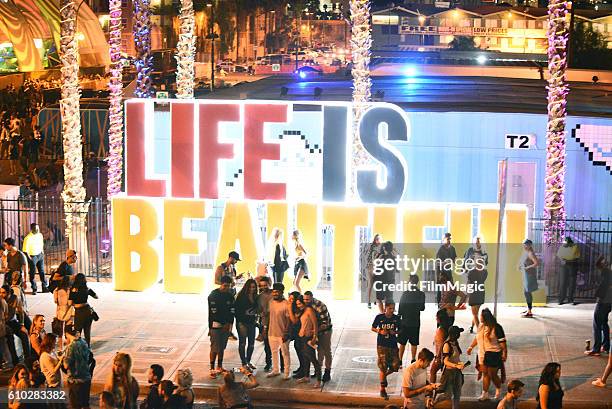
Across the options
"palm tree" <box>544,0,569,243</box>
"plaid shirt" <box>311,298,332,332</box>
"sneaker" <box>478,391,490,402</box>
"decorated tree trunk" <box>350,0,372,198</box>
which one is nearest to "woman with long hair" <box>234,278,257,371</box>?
"plaid shirt" <box>311,298,332,332</box>

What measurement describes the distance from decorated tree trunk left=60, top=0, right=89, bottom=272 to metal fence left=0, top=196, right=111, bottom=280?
110 millimetres

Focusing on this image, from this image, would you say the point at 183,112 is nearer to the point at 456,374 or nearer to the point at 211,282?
the point at 211,282

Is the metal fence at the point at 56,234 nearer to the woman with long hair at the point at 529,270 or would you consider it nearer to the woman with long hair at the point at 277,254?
the woman with long hair at the point at 277,254

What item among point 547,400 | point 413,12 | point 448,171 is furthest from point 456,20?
point 547,400

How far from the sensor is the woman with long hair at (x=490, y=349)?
42.7 feet

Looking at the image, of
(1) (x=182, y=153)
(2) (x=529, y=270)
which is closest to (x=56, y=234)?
(1) (x=182, y=153)

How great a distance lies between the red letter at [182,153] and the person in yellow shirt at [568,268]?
7.19 m

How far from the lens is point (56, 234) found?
2225 cm

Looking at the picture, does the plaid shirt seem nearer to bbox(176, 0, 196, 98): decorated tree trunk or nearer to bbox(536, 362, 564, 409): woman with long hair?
bbox(536, 362, 564, 409): woman with long hair

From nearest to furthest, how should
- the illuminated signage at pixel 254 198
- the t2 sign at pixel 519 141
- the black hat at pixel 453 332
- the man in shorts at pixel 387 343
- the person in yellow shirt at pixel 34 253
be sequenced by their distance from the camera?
the black hat at pixel 453 332, the man in shorts at pixel 387 343, the illuminated signage at pixel 254 198, the person in yellow shirt at pixel 34 253, the t2 sign at pixel 519 141

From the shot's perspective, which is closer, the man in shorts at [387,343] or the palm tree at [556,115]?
the man in shorts at [387,343]

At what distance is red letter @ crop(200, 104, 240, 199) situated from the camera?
18.0 metres

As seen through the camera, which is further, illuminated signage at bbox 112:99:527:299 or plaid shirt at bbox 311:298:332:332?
illuminated signage at bbox 112:99:527:299

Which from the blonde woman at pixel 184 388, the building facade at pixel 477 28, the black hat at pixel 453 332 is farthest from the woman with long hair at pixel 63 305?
the building facade at pixel 477 28
